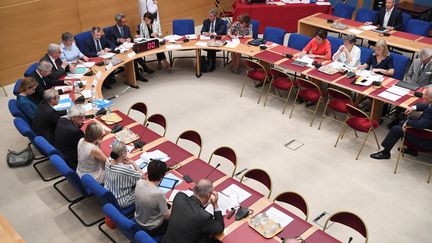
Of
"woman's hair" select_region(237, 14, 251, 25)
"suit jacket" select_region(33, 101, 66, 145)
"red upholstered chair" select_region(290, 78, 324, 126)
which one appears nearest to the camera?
"suit jacket" select_region(33, 101, 66, 145)

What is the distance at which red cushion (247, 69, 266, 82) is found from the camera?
929cm

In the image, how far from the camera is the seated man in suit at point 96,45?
9539 mm

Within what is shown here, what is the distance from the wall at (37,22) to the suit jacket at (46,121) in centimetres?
428

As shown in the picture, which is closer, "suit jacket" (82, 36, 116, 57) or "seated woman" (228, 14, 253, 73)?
"suit jacket" (82, 36, 116, 57)

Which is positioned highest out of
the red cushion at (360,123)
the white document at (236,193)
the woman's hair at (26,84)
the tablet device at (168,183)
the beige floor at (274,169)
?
the woman's hair at (26,84)

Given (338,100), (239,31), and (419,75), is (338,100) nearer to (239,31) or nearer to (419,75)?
(419,75)

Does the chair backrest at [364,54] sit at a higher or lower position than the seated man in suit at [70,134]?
higher

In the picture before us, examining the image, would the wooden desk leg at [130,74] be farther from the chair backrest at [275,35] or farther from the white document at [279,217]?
the white document at [279,217]

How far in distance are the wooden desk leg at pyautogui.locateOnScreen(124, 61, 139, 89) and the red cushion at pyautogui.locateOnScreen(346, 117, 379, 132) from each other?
5129 millimetres

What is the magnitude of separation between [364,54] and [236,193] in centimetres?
538

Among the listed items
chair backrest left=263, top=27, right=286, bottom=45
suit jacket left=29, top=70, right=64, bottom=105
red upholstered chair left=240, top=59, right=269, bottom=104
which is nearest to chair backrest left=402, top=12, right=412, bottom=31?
chair backrest left=263, top=27, right=286, bottom=45

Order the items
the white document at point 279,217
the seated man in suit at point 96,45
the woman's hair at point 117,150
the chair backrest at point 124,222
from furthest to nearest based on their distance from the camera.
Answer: the seated man in suit at point 96,45 → the woman's hair at point 117,150 → the white document at point 279,217 → the chair backrest at point 124,222

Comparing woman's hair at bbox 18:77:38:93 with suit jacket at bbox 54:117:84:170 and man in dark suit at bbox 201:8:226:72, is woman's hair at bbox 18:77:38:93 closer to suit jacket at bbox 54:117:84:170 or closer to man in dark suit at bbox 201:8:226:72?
suit jacket at bbox 54:117:84:170

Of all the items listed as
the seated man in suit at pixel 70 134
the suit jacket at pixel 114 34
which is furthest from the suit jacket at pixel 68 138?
the suit jacket at pixel 114 34
